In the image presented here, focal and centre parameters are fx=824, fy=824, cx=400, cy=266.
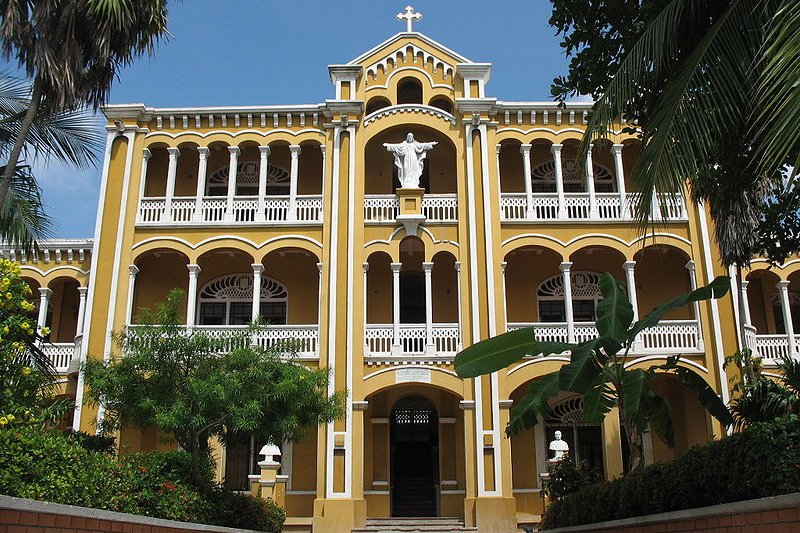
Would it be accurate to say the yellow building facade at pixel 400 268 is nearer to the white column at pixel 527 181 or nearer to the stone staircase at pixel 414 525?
the white column at pixel 527 181

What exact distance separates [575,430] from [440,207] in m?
7.82

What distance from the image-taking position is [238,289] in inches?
1022

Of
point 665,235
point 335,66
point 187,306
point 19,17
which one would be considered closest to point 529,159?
point 665,235

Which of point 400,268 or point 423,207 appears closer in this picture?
point 400,268

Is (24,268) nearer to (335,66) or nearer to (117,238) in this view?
(117,238)

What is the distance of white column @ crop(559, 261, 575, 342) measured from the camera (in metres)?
23.1

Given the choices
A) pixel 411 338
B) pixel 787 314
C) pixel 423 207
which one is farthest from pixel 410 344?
pixel 787 314

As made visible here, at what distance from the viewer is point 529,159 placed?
84.3ft

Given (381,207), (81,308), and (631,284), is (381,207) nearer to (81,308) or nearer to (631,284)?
(631,284)

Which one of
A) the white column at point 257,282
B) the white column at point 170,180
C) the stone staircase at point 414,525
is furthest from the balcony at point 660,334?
the white column at point 170,180

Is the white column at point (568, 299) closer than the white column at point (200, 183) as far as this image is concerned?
Yes

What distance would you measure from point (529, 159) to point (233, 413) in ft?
47.4

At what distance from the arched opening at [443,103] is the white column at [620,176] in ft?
17.2

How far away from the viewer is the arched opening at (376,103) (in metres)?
26.1
